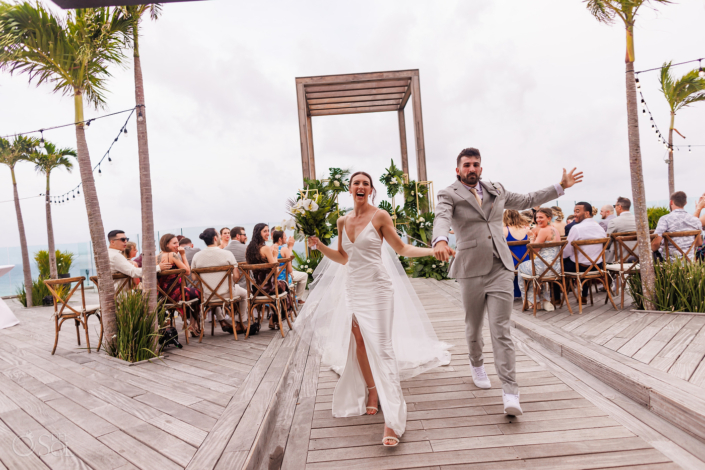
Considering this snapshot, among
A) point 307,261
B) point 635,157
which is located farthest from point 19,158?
point 635,157

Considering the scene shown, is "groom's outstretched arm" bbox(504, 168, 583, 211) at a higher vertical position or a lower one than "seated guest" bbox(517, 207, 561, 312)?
higher

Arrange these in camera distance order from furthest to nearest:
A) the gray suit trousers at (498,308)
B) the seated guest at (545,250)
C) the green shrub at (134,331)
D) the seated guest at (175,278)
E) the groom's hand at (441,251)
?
the seated guest at (545,250) < the seated guest at (175,278) < the green shrub at (134,331) < the gray suit trousers at (498,308) < the groom's hand at (441,251)

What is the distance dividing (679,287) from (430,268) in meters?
5.52

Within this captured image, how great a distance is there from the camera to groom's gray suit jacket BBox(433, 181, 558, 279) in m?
2.74

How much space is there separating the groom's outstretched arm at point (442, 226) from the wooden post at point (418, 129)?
785cm

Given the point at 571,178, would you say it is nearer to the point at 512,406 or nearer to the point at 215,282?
the point at 512,406

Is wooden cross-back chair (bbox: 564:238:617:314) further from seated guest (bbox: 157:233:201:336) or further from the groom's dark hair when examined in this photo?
seated guest (bbox: 157:233:201:336)

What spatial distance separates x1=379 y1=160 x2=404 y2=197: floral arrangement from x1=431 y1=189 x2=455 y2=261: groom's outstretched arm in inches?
307

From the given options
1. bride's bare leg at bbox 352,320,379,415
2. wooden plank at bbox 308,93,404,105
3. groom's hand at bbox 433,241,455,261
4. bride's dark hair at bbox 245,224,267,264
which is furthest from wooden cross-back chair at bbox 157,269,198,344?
wooden plank at bbox 308,93,404,105

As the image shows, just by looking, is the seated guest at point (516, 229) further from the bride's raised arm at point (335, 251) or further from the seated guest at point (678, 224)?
the bride's raised arm at point (335, 251)

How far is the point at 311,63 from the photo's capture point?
12.0m

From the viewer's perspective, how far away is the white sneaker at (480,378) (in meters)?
3.11

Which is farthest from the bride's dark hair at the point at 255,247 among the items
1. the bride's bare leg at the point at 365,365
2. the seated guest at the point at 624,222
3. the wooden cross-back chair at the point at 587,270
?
the seated guest at the point at 624,222

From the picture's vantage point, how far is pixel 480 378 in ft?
10.3
